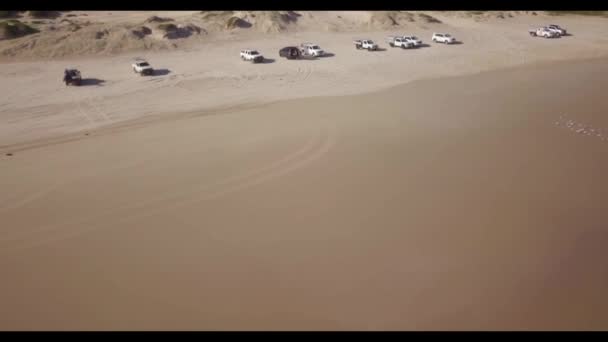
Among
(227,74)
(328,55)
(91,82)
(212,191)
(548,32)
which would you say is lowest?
(212,191)

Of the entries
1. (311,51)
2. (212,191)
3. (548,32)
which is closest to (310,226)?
(212,191)

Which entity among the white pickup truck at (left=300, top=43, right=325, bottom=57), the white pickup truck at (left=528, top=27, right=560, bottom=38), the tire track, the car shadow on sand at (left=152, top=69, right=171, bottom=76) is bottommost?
the tire track

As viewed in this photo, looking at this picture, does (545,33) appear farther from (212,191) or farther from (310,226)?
(212,191)

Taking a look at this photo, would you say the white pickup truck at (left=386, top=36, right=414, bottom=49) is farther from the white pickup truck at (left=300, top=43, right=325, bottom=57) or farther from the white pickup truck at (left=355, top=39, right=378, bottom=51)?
the white pickup truck at (left=300, top=43, right=325, bottom=57)

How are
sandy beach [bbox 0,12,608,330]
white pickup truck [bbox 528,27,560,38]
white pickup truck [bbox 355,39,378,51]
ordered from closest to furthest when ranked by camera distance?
sandy beach [bbox 0,12,608,330] → white pickup truck [bbox 355,39,378,51] → white pickup truck [bbox 528,27,560,38]

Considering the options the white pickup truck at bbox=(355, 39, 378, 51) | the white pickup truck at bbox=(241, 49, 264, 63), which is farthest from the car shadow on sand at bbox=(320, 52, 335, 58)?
the white pickup truck at bbox=(241, 49, 264, 63)

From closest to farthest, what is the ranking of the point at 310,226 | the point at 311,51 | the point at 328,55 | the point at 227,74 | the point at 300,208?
the point at 310,226 < the point at 300,208 < the point at 227,74 < the point at 311,51 < the point at 328,55
